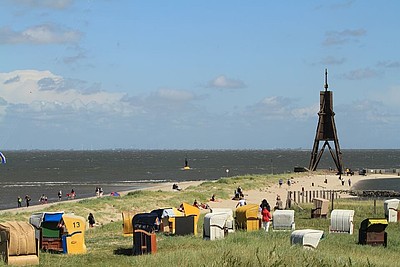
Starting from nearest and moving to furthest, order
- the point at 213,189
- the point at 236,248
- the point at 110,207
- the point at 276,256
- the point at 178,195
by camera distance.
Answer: the point at 276,256
the point at 236,248
the point at 110,207
the point at 178,195
the point at 213,189

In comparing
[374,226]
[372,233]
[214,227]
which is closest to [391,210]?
[372,233]

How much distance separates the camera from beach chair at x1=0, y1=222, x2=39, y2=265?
2062 centimetres

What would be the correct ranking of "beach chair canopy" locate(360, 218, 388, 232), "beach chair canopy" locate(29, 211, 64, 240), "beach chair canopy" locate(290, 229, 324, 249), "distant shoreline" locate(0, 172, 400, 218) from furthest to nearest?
"distant shoreline" locate(0, 172, 400, 218), "beach chair canopy" locate(360, 218, 388, 232), "beach chair canopy" locate(29, 211, 64, 240), "beach chair canopy" locate(290, 229, 324, 249)

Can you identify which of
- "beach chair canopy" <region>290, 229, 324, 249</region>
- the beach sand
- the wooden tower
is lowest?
the beach sand

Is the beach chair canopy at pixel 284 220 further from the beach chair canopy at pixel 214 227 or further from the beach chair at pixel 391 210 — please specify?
the beach chair at pixel 391 210

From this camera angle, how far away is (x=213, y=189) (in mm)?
67000

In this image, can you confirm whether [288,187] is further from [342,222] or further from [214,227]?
[214,227]

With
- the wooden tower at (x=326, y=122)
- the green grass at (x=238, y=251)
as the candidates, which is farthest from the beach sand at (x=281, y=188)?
the green grass at (x=238, y=251)

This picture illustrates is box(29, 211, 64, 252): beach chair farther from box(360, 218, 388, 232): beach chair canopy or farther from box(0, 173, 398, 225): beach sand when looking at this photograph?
box(0, 173, 398, 225): beach sand

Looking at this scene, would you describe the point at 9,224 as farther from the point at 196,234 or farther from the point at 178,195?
the point at 178,195

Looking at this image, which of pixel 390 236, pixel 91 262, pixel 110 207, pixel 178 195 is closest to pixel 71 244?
pixel 91 262

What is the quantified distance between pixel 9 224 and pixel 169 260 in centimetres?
538

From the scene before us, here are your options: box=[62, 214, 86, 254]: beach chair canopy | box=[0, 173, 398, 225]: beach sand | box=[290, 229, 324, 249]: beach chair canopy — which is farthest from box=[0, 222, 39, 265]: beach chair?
box=[0, 173, 398, 225]: beach sand

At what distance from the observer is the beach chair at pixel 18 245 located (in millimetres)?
20625
